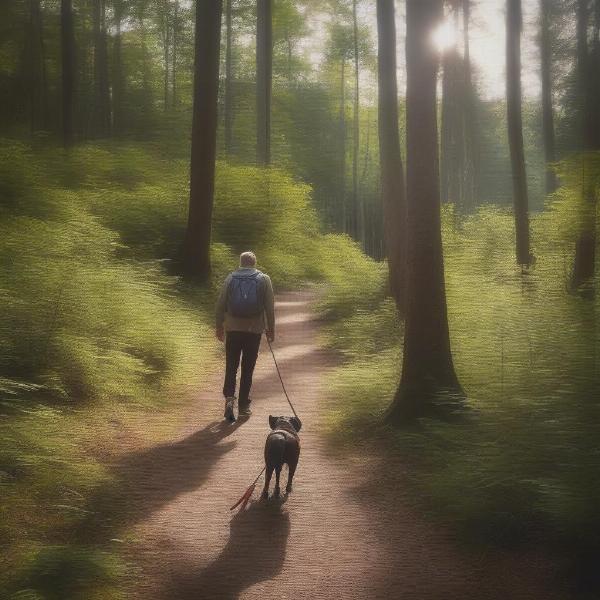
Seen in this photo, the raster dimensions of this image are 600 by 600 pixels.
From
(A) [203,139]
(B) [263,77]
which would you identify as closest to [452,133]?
(B) [263,77]

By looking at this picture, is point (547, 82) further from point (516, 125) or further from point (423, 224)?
point (423, 224)

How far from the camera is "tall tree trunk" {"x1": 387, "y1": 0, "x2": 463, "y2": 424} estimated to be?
8289 millimetres

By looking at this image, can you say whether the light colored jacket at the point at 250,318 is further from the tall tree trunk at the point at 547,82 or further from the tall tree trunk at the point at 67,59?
the tall tree trunk at the point at 67,59

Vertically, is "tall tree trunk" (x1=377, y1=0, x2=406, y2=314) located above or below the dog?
above

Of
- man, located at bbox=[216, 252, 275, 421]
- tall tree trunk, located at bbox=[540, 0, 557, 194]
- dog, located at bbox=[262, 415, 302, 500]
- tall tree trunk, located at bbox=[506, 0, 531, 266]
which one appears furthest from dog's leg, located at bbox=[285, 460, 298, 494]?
tall tree trunk, located at bbox=[540, 0, 557, 194]

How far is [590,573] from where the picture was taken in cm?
478

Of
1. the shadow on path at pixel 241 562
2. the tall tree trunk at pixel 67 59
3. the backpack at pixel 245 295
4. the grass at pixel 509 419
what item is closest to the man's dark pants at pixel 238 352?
the backpack at pixel 245 295

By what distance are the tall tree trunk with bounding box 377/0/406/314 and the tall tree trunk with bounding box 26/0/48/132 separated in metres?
18.5

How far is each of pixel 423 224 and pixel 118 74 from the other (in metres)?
32.1

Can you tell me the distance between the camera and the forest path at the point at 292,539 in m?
4.91

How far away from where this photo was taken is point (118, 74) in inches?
1463

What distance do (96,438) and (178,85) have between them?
128 ft

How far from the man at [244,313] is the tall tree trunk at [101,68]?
27.0 m

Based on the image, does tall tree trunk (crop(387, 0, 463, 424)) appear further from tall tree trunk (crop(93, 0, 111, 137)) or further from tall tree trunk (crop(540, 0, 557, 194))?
tall tree trunk (crop(93, 0, 111, 137))
